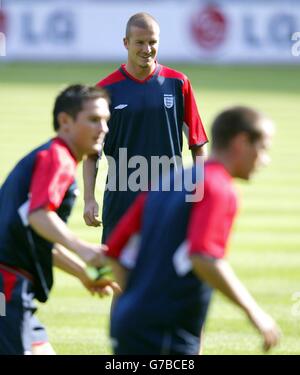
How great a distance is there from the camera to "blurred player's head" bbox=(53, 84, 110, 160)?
7168 millimetres

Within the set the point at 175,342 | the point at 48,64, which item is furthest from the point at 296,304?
the point at 48,64

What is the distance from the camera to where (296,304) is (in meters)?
11.6

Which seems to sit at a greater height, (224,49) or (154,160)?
(154,160)

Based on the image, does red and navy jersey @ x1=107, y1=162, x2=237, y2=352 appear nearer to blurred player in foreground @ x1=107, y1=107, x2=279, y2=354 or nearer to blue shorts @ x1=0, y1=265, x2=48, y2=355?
blurred player in foreground @ x1=107, y1=107, x2=279, y2=354

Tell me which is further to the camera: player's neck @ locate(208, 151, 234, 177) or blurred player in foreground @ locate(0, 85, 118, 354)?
blurred player in foreground @ locate(0, 85, 118, 354)

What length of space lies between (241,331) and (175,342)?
4535 mm

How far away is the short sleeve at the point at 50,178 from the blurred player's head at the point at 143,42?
105 inches

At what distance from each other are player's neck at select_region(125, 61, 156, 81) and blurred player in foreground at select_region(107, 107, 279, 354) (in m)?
3.44

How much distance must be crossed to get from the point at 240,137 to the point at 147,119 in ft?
11.4
